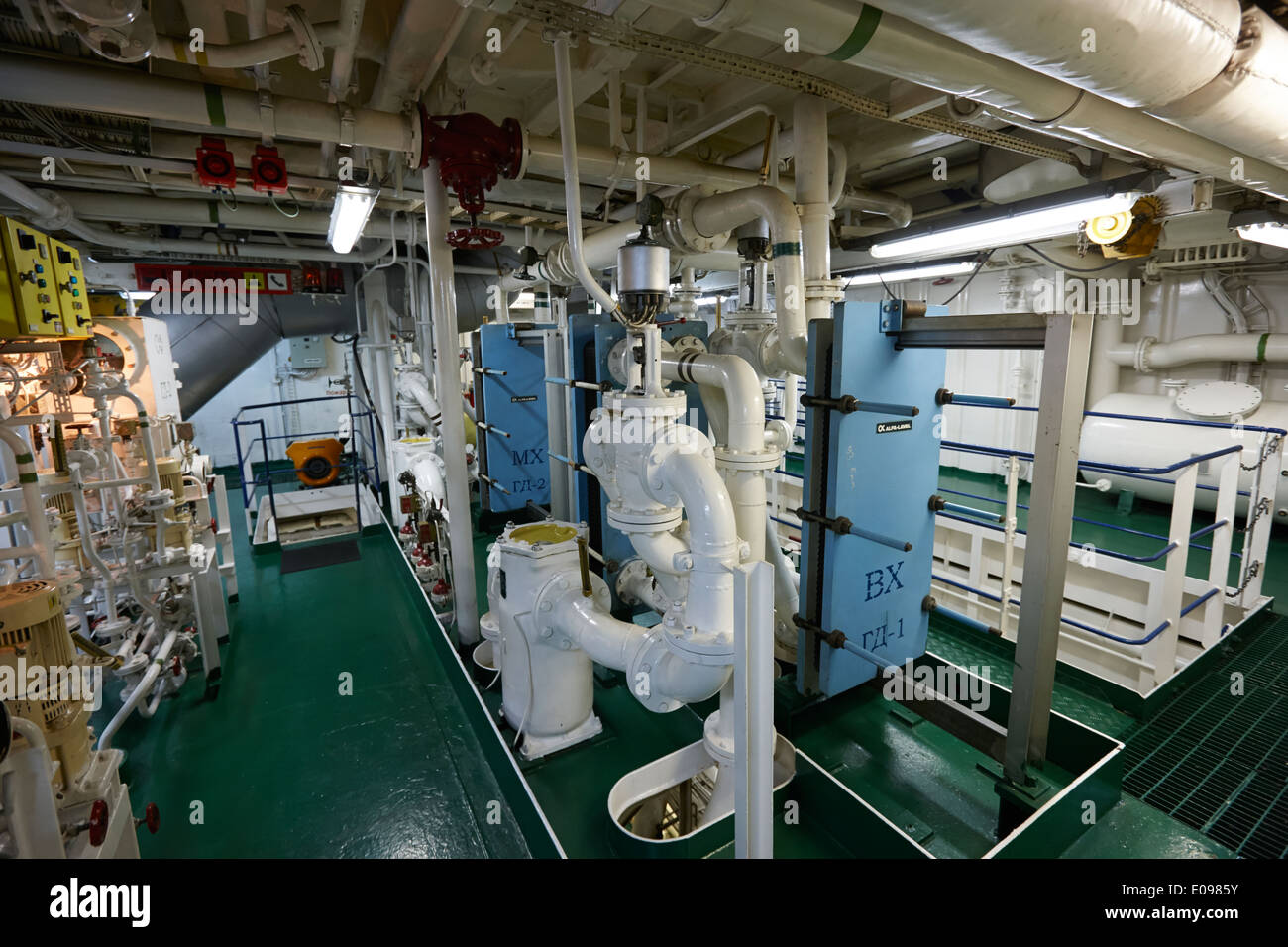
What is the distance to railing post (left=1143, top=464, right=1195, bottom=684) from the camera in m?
3.22

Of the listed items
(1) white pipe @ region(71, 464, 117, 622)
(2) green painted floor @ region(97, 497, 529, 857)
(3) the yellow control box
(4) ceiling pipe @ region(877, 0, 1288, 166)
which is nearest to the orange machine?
(2) green painted floor @ region(97, 497, 529, 857)

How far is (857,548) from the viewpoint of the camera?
2652mm

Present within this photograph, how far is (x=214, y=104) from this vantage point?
2.69m

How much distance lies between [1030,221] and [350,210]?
4207 millimetres

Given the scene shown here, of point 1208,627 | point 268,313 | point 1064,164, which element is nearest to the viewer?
point 1208,627

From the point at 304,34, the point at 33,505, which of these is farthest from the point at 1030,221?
the point at 33,505

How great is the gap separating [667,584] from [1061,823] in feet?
5.47

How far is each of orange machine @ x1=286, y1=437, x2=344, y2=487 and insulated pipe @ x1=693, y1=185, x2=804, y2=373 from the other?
618 centimetres

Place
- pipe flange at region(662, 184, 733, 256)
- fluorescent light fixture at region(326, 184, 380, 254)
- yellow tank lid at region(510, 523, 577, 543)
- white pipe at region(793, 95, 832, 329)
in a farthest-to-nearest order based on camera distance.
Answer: pipe flange at region(662, 184, 733, 256)
fluorescent light fixture at region(326, 184, 380, 254)
white pipe at region(793, 95, 832, 329)
yellow tank lid at region(510, 523, 577, 543)

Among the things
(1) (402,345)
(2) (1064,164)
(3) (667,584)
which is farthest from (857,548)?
(1) (402,345)

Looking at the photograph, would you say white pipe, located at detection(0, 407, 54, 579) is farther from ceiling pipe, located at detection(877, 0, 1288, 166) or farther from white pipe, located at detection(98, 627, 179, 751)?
ceiling pipe, located at detection(877, 0, 1288, 166)

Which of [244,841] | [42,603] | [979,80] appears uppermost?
[979,80]

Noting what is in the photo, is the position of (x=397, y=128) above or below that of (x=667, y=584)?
above
